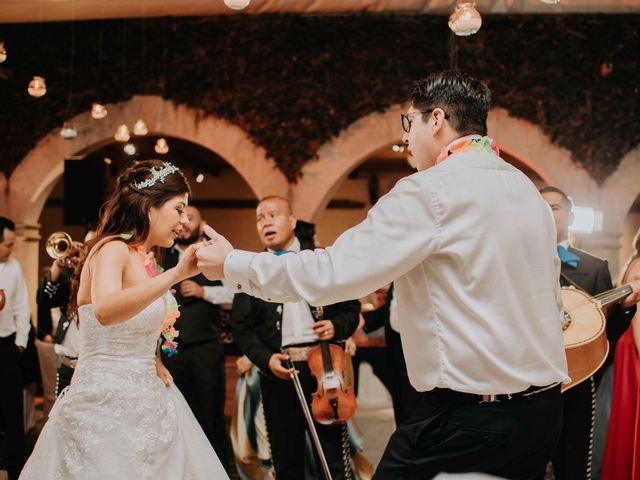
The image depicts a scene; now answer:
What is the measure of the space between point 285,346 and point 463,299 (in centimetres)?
242

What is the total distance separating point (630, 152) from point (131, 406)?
5.92m

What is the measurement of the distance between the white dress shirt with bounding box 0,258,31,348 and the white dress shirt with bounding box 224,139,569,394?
369cm

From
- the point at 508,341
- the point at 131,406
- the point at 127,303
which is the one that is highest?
the point at 127,303

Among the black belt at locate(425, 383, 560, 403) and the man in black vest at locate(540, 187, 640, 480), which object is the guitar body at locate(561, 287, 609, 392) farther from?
the black belt at locate(425, 383, 560, 403)

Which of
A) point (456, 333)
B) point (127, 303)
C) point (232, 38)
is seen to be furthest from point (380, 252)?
point (232, 38)

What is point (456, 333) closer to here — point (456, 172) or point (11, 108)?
point (456, 172)

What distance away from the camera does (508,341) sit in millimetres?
1931

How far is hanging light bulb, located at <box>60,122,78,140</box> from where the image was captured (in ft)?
24.2

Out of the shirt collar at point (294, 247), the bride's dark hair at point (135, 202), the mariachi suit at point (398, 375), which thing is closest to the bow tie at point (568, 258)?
the mariachi suit at point (398, 375)

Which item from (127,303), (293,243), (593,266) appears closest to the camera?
(127,303)

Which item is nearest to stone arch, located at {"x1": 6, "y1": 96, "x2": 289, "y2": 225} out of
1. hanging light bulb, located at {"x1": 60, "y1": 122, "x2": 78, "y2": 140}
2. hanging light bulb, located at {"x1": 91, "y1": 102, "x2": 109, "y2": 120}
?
hanging light bulb, located at {"x1": 60, "y1": 122, "x2": 78, "y2": 140}

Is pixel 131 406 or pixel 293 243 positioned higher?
pixel 293 243

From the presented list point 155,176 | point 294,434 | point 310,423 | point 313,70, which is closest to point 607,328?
point 310,423

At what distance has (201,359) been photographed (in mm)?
5188
